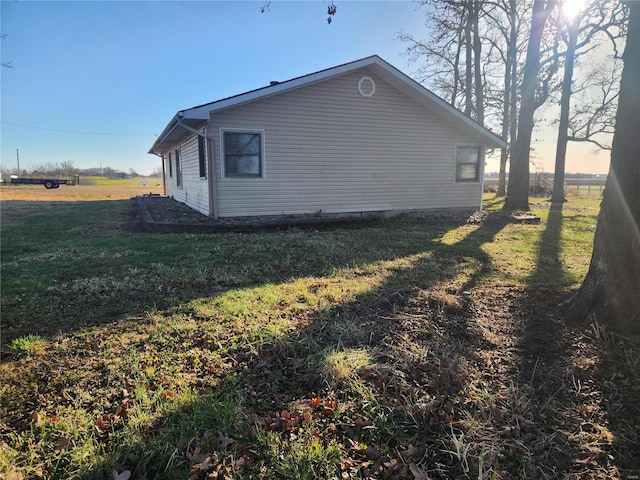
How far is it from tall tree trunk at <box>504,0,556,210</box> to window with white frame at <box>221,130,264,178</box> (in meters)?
9.49

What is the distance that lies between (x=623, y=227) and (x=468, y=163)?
1004 cm

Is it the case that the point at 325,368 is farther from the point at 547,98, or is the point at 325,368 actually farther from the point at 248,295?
the point at 547,98

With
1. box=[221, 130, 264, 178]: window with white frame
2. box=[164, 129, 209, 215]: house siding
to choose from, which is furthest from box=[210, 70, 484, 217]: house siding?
box=[164, 129, 209, 215]: house siding

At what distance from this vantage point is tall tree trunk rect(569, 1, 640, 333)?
289 cm

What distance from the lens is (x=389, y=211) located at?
450 inches

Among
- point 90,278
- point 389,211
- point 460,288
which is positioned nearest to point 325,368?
point 460,288

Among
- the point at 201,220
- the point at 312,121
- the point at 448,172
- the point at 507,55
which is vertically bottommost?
the point at 201,220

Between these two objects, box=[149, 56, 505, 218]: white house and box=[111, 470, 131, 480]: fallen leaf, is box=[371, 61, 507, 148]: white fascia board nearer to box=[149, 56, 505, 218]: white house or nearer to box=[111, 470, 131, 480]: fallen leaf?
box=[149, 56, 505, 218]: white house

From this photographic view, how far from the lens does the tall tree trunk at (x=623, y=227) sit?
9.47ft

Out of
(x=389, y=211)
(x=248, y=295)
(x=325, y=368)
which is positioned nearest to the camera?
(x=325, y=368)

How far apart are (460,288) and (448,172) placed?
859 cm

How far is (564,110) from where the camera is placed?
18984 millimetres

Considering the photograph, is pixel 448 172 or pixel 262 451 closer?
pixel 262 451

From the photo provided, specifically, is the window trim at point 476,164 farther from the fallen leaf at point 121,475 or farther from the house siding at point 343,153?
the fallen leaf at point 121,475
